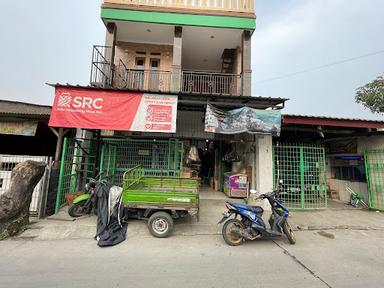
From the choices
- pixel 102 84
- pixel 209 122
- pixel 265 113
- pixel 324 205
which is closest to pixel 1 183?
pixel 102 84

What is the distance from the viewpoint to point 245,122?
21.5 feet

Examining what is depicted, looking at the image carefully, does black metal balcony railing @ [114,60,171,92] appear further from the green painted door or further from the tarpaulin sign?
the green painted door

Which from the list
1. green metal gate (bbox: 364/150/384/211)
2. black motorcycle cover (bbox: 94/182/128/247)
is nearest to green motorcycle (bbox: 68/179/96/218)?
black motorcycle cover (bbox: 94/182/128/247)

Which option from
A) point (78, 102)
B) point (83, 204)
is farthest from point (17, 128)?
point (83, 204)

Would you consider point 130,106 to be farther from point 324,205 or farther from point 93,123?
point 324,205

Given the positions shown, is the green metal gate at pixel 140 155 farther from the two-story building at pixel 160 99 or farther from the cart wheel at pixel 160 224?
the cart wheel at pixel 160 224

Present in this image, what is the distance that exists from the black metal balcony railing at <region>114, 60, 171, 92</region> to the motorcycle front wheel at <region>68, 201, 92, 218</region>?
5443mm

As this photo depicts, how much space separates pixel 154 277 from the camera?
2.98m

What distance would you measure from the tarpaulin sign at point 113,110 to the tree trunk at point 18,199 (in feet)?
6.22

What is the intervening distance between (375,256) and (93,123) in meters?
8.02

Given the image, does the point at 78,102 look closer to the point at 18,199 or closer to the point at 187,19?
the point at 18,199

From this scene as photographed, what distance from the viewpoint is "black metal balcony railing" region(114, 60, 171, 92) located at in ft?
29.9

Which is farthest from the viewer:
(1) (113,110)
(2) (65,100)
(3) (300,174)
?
(3) (300,174)

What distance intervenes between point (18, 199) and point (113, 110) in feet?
11.4
